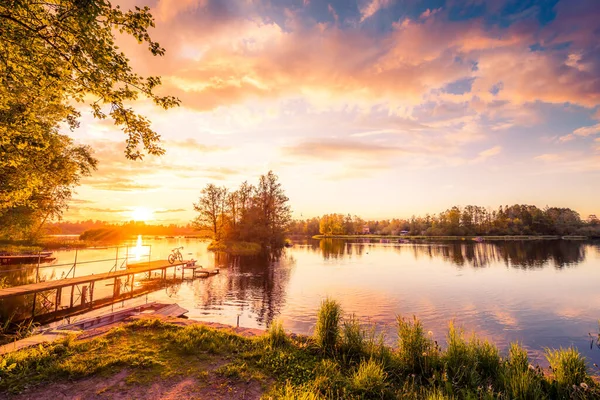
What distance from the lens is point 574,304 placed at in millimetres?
22484

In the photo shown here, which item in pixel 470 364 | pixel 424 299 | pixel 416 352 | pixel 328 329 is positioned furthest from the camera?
pixel 424 299

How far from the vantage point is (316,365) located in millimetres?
8414

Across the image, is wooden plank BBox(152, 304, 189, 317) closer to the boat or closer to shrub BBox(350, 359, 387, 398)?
shrub BBox(350, 359, 387, 398)

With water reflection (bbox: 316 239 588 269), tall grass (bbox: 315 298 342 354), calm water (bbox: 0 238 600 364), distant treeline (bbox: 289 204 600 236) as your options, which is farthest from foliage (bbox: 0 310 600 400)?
distant treeline (bbox: 289 204 600 236)

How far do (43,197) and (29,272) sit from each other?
11.7m

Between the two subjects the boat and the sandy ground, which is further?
the boat

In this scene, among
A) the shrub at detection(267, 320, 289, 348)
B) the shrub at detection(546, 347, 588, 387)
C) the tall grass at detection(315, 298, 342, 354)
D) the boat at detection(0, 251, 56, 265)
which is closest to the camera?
the shrub at detection(546, 347, 588, 387)

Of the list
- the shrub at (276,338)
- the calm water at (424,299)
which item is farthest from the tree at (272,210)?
the shrub at (276,338)

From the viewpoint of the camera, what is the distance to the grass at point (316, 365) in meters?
6.95

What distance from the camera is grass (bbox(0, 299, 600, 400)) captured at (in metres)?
6.95

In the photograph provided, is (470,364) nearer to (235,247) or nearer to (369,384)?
(369,384)

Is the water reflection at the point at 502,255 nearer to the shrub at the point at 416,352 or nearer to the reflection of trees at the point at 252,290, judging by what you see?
the reflection of trees at the point at 252,290

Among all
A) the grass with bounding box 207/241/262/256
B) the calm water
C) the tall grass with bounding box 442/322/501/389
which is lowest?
the calm water

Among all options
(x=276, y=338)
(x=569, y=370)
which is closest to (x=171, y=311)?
(x=276, y=338)
